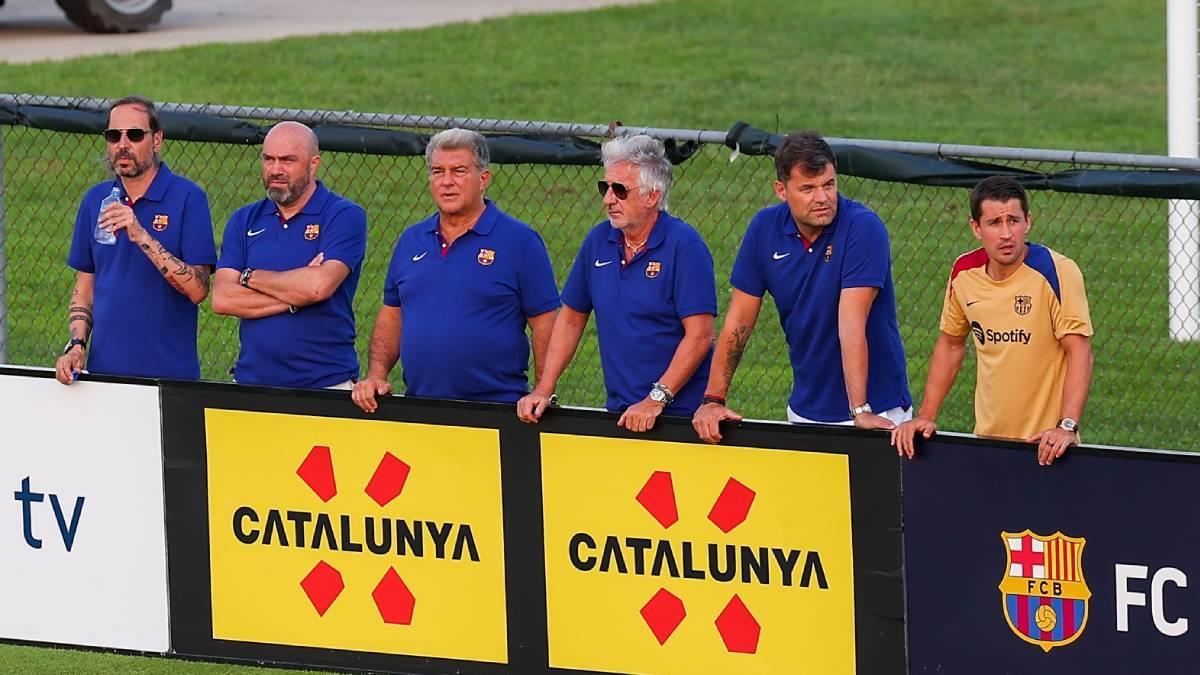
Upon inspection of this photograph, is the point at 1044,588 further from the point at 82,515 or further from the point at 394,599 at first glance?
the point at 82,515

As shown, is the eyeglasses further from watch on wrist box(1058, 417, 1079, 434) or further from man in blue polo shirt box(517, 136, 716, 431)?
watch on wrist box(1058, 417, 1079, 434)

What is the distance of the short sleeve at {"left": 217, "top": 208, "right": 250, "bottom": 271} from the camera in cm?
800

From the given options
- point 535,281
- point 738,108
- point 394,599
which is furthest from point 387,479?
point 738,108

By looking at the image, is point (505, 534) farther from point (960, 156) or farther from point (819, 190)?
point (960, 156)

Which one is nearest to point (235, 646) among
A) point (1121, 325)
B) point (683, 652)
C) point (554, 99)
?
point (683, 652)

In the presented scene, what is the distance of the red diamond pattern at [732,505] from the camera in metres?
6.87

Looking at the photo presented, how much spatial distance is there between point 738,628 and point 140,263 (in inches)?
113

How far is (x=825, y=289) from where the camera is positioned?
7.36m

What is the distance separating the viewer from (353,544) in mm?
7363

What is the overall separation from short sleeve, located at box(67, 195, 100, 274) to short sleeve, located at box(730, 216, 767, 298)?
2.57 metres

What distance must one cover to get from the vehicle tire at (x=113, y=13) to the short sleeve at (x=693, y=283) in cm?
1484

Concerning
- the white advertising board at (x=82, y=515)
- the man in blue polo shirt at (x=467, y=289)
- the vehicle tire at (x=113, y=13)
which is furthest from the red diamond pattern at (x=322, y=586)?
the vehicle tire at (x=113, y=13)

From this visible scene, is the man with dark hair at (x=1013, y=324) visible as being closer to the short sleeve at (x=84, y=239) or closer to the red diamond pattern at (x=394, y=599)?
the red diamond pattern at (x=394, y=599)

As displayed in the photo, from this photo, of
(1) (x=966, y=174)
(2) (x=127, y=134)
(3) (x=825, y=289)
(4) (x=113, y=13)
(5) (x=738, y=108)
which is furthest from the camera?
(4) (x=113, y=13)
